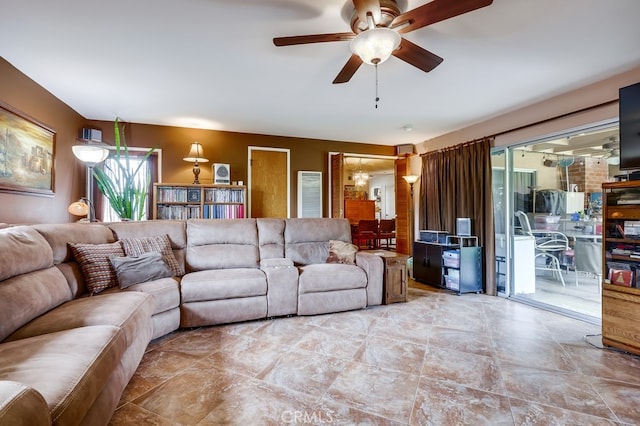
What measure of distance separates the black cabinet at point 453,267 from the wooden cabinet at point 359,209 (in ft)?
Result: 17.1

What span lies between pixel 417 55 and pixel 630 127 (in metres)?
1.91

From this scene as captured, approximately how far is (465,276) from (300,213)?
286 cm

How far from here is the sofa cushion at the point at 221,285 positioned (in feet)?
8.88

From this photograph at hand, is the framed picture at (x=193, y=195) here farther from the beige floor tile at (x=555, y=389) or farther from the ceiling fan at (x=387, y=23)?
the beige floor tile at (x=555, y=389)

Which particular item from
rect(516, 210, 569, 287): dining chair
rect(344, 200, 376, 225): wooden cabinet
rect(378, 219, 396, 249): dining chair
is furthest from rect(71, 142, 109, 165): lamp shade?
rect(344, 200, 376, 225): wooden cabinet

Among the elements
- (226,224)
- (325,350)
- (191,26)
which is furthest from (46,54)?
(325,350)

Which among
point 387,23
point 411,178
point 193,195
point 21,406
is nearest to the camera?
point 21,406

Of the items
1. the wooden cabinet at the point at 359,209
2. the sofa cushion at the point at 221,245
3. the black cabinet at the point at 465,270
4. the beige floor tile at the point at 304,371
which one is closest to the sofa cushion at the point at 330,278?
the sofa cushion at the point at 221,245

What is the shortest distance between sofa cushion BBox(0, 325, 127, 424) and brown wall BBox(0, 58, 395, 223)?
7.29 feet

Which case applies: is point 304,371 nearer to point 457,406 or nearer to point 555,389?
point 457,406

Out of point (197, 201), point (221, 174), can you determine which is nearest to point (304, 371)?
point (197, 201)

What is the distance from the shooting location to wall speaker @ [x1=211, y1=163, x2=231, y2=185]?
4.85m

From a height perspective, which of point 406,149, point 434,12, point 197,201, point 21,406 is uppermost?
point 406,149

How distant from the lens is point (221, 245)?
10.9 ft
